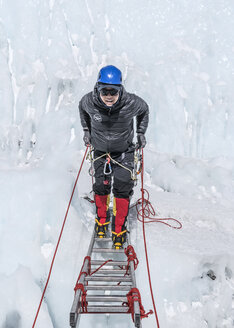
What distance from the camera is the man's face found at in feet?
8.09

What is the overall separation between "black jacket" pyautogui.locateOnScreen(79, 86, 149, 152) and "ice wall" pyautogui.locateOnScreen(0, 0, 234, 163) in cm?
285

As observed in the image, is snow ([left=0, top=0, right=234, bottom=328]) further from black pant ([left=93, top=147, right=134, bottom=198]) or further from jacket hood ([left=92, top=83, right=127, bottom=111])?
jacket hood ([left=92, top=83, right=127, bottom=111])

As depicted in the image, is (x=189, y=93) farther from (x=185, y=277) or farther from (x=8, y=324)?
(x=8, y=324)

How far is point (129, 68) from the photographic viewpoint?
5832mm

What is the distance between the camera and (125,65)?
19.2ft

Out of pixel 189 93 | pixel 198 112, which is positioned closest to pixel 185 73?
pixel 189 93

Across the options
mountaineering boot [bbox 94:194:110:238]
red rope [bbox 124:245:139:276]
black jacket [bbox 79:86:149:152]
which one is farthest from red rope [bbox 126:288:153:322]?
black jacket [bbox 79:86:149:152]

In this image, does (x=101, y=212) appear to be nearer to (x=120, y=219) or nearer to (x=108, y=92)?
(x=120, y=219)

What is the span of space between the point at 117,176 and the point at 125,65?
3.67 m

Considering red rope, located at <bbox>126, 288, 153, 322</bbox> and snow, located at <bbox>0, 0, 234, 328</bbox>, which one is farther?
snow, located at <bbox>0, 0, 234, 328</bbox>

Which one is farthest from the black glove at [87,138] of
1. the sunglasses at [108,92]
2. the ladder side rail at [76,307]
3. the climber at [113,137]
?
the ladder side rail at [76,307]

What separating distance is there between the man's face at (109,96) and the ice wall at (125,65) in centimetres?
317

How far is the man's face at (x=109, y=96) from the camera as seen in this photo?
247cm

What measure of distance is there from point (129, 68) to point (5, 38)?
8.56ft
